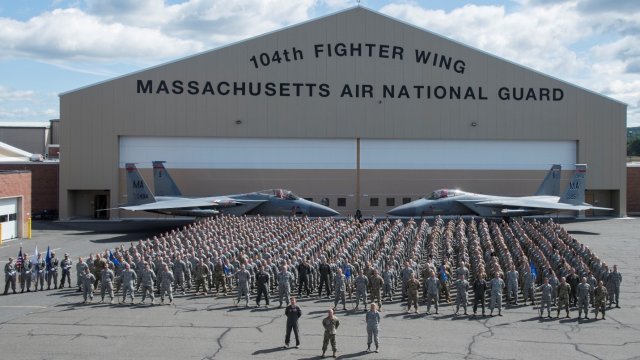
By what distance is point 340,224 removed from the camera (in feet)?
86.0

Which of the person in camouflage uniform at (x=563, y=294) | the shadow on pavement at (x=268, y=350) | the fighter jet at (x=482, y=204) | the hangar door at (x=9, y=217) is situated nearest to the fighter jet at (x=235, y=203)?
the fighter jet at (x=482, y=204)

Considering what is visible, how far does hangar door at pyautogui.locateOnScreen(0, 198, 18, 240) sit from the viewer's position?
29.2m

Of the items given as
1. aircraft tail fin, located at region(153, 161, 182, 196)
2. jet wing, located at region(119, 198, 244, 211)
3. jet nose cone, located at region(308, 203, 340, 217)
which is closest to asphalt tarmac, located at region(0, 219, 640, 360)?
jet wing, located at region(119, 198, 244, 211)

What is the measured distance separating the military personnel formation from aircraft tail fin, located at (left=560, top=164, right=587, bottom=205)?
11488 mm

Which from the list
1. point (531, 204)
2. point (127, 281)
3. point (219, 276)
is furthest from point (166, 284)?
point (531, 204)

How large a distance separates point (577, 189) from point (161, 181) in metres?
20.0

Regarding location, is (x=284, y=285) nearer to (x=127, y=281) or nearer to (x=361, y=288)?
(x=361, y=288)

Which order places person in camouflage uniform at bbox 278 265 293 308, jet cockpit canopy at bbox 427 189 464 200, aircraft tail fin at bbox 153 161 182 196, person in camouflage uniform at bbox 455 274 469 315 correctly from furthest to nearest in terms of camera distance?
aircraft tail fin at bbox 153 161 182 196 → jet cockpit canopy at bbox 427 189 464 200 → person in camouflage uniform at bbox 278 265 293 308 → person in camouflage uniform at bbox 455 274 469 315

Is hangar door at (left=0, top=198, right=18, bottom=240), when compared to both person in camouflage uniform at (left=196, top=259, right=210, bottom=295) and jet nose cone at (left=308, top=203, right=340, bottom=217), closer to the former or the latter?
jet nose cone at (left=308, top=203, right=340, bottom=217)

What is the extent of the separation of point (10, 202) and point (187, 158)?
32.1 ft

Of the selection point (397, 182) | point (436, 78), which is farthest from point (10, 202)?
point (436, 78)

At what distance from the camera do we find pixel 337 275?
15.6 metres

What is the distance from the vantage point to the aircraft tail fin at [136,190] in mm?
33062

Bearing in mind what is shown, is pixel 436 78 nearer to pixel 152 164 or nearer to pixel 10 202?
pixel 152 164
